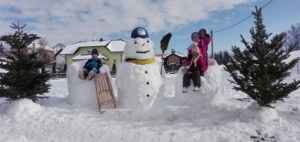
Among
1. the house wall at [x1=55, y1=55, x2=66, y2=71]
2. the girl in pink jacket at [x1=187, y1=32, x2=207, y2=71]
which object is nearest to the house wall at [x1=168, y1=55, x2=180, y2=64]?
the house wall at [x1=55, y1=55, x2=66, y2=71]

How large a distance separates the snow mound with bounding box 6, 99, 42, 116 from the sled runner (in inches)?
60.5

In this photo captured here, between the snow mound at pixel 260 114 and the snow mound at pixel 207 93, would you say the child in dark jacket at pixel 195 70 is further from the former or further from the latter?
the snow mound at pixel 260 114

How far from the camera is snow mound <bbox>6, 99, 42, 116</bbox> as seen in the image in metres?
6.00

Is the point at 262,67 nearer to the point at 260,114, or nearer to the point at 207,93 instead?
the point at 260,114

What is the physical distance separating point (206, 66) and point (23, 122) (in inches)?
176

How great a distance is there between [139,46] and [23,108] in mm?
3214

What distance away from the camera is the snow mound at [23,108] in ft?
19.7

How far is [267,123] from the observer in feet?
15.6

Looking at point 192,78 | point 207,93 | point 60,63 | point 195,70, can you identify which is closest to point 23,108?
point 192,78

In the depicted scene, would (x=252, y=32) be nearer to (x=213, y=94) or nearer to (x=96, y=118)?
(x=213, y=94)

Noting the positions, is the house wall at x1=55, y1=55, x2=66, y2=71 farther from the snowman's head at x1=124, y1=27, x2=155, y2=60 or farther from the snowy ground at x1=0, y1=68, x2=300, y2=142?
the snowman's head at x1=124, y1=27, x2=155, y2=60

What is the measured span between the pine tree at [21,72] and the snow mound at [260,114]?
4.86m

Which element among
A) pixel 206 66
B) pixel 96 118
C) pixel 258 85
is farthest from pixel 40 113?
pixel 258 85

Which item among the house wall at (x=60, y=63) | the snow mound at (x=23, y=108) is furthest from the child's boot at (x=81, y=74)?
the house wall at (x=60, y=63)
